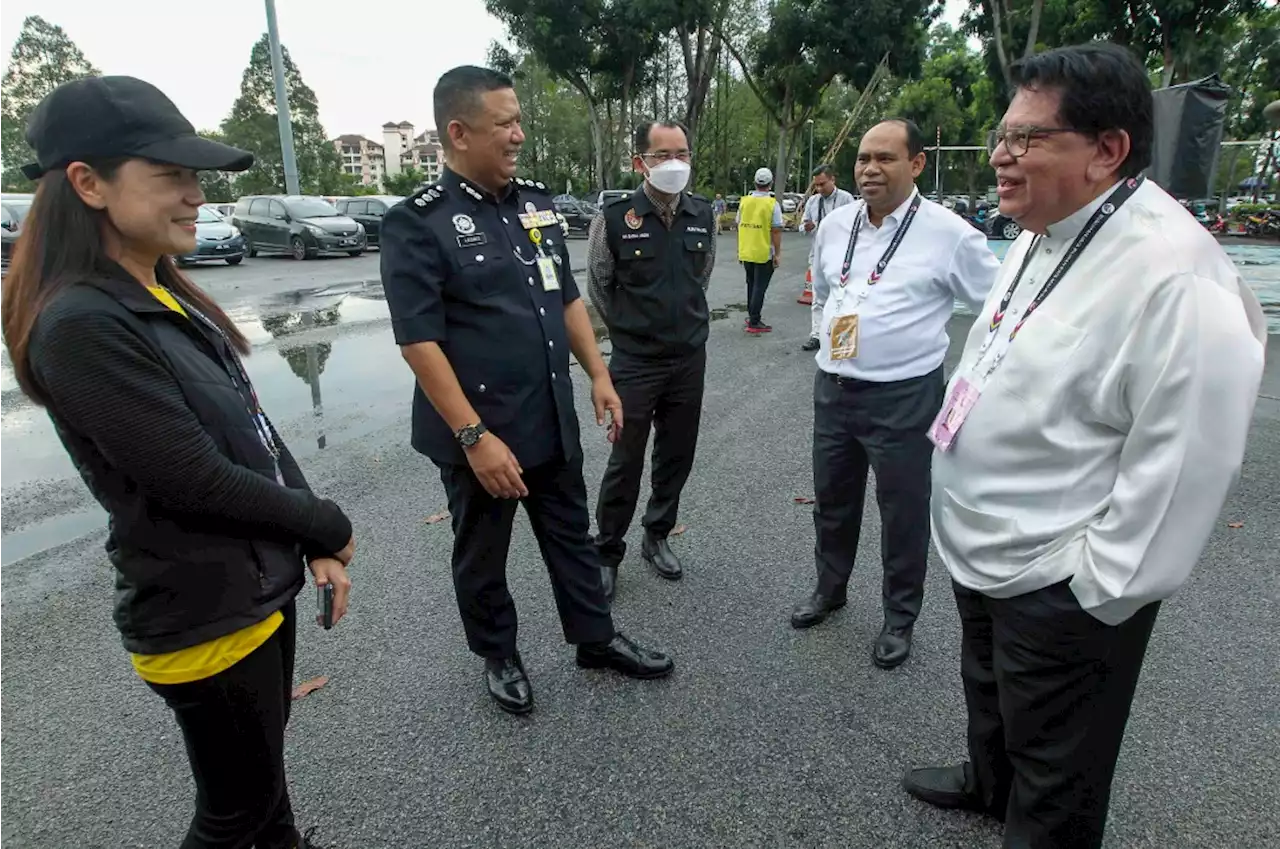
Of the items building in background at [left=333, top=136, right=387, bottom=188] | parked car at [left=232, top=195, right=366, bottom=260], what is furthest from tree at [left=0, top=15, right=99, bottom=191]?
building in background at [left=333, top=136, right=387, bottom=188]

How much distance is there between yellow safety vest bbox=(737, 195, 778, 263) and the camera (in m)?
8.91

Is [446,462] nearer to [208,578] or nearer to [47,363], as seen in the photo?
[208,578]

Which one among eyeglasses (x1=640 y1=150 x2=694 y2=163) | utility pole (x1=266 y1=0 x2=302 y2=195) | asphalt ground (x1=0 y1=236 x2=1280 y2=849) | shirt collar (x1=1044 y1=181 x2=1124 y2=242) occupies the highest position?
utility pole (x1=266 y1=0 x2=302 y2=195)

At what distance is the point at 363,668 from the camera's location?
9.18 feet

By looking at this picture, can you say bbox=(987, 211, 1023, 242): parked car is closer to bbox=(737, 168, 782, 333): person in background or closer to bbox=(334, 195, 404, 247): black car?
bbox=(737, 168, 782, 333): person in background

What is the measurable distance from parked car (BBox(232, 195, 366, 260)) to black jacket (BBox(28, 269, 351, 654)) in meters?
18.0

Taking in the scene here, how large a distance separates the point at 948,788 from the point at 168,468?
2.09 metres

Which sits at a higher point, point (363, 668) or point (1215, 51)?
point (1215, 51)

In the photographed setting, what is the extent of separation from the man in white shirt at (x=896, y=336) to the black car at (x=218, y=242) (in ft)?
53.0

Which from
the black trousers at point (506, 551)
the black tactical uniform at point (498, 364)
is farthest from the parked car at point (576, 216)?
the black trousers at point (506, 551)

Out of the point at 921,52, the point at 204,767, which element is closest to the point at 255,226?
the point at 204,767

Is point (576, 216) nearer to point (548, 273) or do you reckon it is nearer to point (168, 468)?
point (548, 273)

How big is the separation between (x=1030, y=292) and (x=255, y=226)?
19767mm

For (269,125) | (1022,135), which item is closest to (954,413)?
(1022,135)
